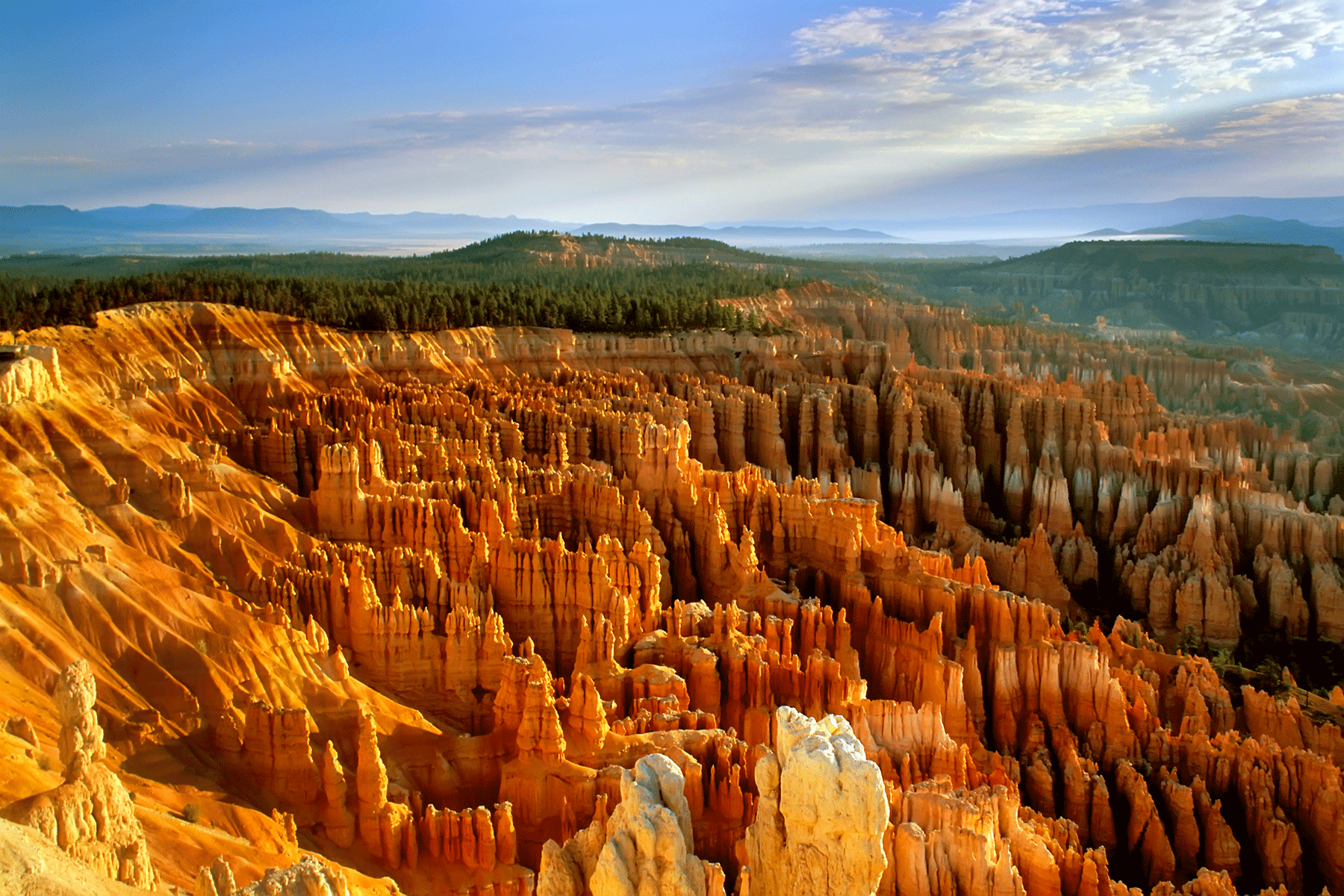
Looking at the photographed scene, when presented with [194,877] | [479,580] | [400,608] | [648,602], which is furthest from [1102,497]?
[194,877]

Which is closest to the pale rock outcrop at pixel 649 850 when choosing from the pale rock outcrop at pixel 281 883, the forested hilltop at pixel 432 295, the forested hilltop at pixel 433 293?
the pale rock outcrop at pixel 281 883

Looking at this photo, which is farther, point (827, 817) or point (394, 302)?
point (394, 302)

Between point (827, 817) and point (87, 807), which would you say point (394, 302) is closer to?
point (87, 807)

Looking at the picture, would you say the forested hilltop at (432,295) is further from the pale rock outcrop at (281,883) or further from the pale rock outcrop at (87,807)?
the pale rock outcrop at (281,883)

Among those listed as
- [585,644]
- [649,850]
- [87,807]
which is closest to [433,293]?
[585,644]

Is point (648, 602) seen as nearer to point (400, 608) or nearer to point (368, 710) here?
point (400, 608)

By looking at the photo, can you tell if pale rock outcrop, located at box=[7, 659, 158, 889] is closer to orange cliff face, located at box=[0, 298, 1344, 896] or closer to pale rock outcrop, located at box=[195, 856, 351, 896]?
orange cliff face, located at box=[0, 298, 1344, 896]
